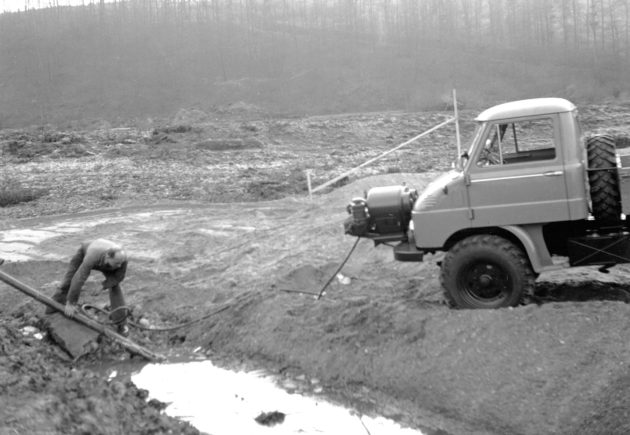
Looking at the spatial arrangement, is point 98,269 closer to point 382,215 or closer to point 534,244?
point 382,215

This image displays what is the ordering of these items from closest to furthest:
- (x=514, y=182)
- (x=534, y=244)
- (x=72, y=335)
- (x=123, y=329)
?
(x=514, y=182) → (x=534, y=244) → (x=72, y=335) → (x=123, y=329)

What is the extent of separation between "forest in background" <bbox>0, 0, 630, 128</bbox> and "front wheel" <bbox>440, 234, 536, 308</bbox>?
127ft

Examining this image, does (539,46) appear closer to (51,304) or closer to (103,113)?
(103,113)

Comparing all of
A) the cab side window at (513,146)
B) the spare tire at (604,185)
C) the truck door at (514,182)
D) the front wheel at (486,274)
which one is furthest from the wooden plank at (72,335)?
the spare tire at (604,185)

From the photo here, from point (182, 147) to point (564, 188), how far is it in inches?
921

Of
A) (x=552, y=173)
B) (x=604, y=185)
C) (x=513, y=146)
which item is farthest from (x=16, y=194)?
(x=604, y=185)

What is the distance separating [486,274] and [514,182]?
1.03 meters

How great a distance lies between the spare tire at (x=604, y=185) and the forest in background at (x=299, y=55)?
126ft

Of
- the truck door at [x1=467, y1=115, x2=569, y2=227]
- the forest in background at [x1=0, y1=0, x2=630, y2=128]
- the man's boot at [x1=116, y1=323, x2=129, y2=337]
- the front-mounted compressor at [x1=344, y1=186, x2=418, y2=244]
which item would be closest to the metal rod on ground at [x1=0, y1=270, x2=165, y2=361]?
the man's boot at [x1=116, y1=323, x2=129, y2=337]

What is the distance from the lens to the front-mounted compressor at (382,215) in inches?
346

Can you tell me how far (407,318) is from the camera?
8.79 meters

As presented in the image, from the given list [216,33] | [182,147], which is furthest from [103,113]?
[182,147]

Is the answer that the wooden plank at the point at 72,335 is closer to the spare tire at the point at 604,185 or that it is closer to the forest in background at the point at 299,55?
the spare tire at the point at 604,185

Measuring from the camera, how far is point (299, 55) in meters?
62.7
